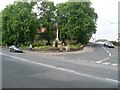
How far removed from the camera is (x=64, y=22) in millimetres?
74375

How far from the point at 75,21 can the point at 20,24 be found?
12480mm

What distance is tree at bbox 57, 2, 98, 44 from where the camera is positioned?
70.3 m

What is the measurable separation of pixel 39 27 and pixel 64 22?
237 inches

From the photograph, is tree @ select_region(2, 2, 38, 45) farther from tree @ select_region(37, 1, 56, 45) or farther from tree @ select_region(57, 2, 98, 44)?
tree @ select_region(57, 2, 98, 44)

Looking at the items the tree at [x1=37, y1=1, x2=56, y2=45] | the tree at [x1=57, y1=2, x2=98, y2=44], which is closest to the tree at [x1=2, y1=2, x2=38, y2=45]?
the tree at [x1=37, y1=1, x2=56, y2=45]

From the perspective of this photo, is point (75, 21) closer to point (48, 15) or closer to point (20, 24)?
point (48, 15)

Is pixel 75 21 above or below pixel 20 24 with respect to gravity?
above

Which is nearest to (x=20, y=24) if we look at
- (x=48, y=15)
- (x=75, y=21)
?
(x=48, y=15)

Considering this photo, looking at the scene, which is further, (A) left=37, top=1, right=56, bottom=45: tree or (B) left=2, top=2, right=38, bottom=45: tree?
(A) left=37, top=1, right=56, bottom=45: tree

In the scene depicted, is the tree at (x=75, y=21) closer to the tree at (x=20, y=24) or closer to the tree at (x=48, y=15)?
the tree at (x=48, y=15)

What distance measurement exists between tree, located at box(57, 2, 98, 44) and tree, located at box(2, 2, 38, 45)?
6590mm

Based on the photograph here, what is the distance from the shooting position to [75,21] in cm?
7075

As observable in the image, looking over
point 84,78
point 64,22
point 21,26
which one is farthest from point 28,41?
point 84,78

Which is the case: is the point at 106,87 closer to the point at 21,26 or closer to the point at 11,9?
the point at 21,26
